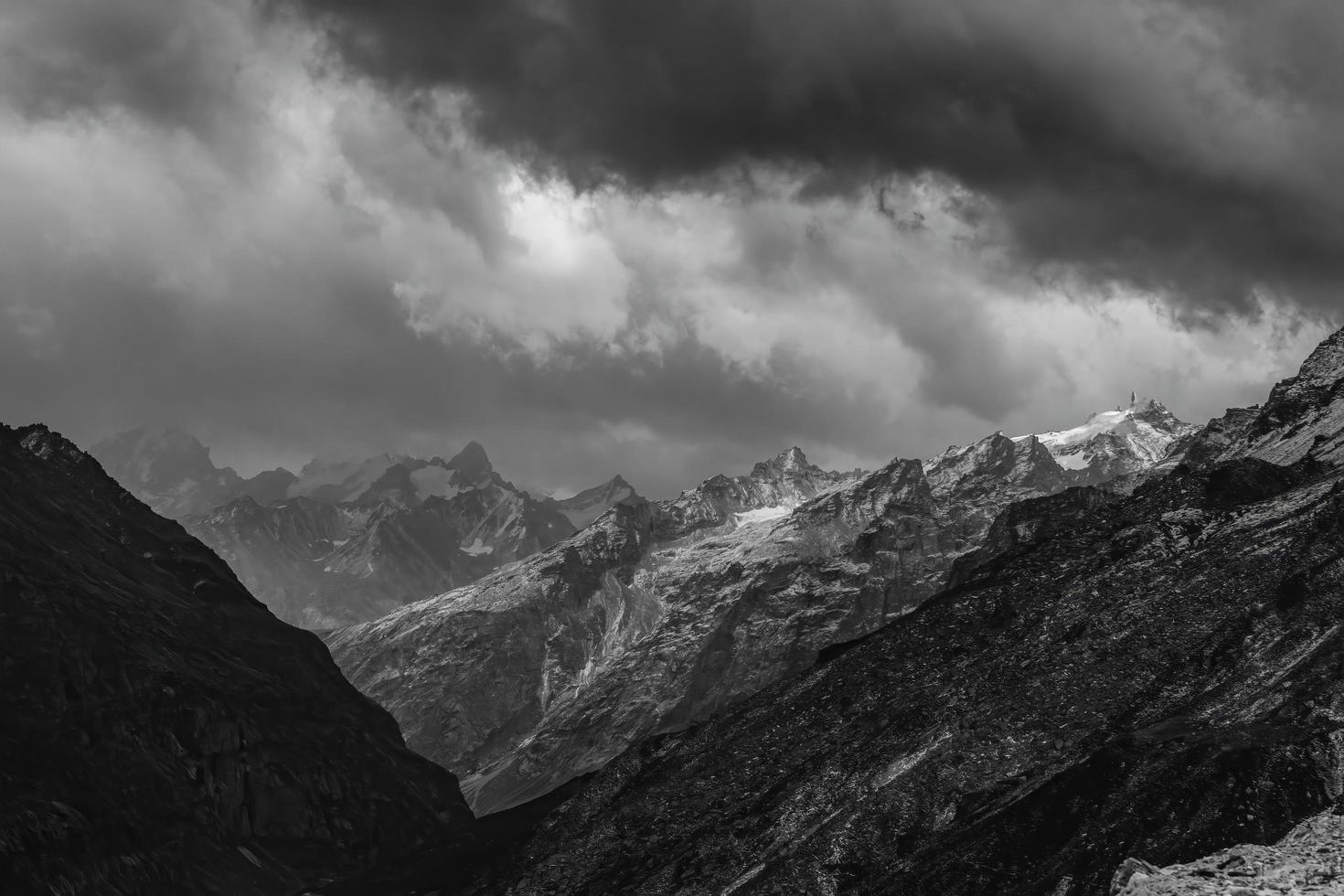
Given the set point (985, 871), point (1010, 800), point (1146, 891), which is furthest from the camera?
point (1010, 800)

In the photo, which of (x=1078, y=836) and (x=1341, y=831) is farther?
(x=1078, y=836)

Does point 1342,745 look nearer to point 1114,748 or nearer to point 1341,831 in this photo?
point 1114,748

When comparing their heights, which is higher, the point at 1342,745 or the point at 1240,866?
the point at 1240,866

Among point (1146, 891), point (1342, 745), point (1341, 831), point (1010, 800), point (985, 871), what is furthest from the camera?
point (1010, 800)

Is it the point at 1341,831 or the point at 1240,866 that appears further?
the point at 1341,831

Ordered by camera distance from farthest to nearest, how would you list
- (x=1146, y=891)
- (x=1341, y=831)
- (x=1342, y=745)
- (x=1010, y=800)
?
(x=1010, y=800), (x=1342, y=745), (x=1341, y=831), (x=1146, y=891)

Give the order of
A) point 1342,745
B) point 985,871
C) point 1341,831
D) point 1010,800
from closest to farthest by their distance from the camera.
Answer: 1. point 1341,831
2. point 1342,745
3. point 985,871
4. point 1010,800

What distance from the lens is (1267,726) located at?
176 metres

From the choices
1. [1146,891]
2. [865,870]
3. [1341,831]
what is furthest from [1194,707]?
[1146,891]

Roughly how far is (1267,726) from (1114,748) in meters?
18.5

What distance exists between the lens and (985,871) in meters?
175

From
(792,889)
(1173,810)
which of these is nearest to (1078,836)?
(1173,810)

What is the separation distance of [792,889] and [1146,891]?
5725 inches

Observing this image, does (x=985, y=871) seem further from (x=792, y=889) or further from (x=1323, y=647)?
(x=1323, y=647)
